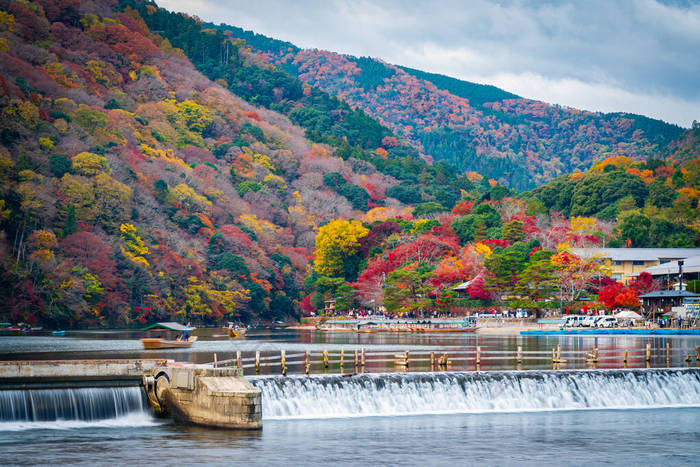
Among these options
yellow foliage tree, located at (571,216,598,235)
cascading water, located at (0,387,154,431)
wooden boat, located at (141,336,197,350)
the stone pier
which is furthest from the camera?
yellow foliage tree, located at (571,216,598,235)

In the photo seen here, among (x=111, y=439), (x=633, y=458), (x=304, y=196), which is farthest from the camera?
(x=304, y=196)

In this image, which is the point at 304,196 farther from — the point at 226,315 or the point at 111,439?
the point at 111,439

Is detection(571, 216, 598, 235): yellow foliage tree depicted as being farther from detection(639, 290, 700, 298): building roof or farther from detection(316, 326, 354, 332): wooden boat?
detection(316, 326, 354, 332): wooden boat

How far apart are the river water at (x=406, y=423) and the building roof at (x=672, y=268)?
6199cm

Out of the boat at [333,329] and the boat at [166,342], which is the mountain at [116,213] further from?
the boat at [166,342]

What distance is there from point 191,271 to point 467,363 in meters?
87.3

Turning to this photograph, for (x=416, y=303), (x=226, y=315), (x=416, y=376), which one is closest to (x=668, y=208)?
(x=416, y=303)

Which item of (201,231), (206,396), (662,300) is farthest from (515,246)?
(206,396)

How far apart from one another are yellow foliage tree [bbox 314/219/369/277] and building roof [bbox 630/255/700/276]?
4951 cm

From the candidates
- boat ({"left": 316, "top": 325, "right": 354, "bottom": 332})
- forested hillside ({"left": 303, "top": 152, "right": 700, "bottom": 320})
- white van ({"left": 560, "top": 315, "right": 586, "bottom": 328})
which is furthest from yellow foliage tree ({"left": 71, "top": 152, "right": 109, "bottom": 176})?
white van ({"left": 560, "top": 315, "right": 586, "bottom": 328})

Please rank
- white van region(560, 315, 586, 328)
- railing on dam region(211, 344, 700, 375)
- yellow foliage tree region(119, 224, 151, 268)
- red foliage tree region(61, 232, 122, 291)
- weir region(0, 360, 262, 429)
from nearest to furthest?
weir region(0, 360, 262, 429) → railing on dam region(211, 344, 700, 375) → white van region(560, 315, 586, 328) → red foliage tree region(61, 232, 122, 291) → yellow foliage tree region(119, 224, 151, 268)

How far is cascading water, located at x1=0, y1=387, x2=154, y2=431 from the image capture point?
3422 cm

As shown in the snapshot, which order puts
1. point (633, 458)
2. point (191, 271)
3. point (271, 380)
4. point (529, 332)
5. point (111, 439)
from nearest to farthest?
point (633, 458)
point (111, 439)
point (271, 380)
point (529, 332)
point (191, 271)

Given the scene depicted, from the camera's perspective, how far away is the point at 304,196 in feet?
654
